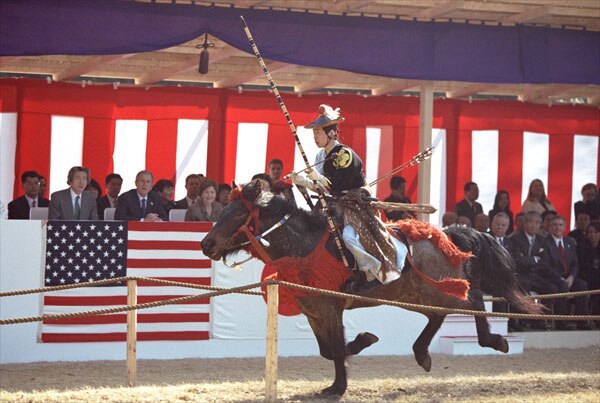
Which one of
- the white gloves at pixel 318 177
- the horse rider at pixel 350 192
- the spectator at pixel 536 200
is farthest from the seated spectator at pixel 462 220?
the white gloves at pixel 318 177

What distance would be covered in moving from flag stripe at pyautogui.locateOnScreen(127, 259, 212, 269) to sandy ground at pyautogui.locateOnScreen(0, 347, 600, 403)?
3.40ft

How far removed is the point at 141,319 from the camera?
11859 millimetres

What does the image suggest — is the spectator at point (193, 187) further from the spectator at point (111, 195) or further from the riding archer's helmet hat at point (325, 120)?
the riding archer's helmet hat at point (325, 120)

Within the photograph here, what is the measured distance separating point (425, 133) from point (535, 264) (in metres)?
2.10

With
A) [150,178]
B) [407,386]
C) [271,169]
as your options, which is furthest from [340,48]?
[407,386]

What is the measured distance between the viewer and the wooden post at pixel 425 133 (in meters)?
13.7

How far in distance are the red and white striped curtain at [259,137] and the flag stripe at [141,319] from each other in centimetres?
439

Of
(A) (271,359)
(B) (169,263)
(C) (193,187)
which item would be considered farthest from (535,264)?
(A) (271,359)

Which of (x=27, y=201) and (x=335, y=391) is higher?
(x=27, y=201)

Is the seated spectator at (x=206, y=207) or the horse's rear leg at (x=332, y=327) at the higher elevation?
the seated spectator at (x=206, y=207)

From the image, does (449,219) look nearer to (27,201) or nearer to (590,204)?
(590,204)

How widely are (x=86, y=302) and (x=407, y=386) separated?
404cm

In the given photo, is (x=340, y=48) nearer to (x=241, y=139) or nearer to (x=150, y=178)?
(x=150, y=178)

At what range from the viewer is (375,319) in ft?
42.0
